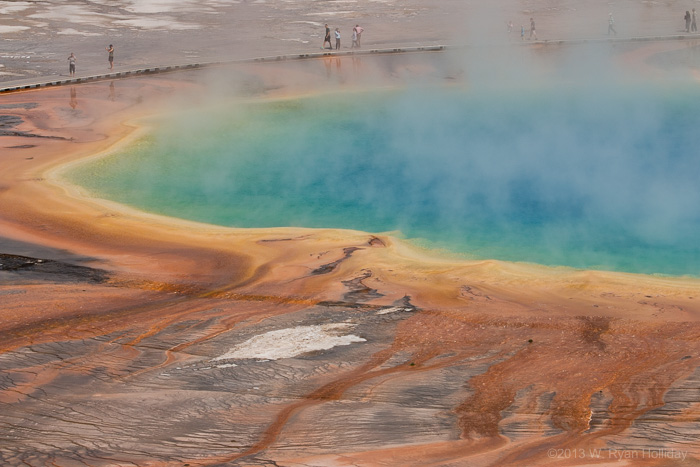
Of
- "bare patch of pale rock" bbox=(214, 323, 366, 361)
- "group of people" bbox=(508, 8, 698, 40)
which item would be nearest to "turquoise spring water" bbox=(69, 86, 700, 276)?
"bare patch of pale rock" bbox=(214, 323, 366, 361)

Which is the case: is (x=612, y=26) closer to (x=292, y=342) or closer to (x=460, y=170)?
(x=460, y=170)

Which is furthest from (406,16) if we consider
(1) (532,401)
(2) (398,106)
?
(1) (532,401)

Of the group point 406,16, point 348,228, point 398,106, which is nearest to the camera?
point 348,228

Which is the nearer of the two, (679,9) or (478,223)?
(478,223)

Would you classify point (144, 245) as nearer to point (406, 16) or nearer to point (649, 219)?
point (649, 219)

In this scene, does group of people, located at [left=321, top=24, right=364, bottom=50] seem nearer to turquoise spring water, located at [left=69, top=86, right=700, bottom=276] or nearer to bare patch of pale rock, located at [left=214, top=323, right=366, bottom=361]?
turquoise spring water, located at [left=69, top=86, right=700, bottom=276]

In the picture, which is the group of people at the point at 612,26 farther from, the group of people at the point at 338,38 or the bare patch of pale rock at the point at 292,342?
the bare patch of pale rock at the point at 292,342

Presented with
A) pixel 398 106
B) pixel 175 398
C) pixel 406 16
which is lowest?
pixel 175 398
